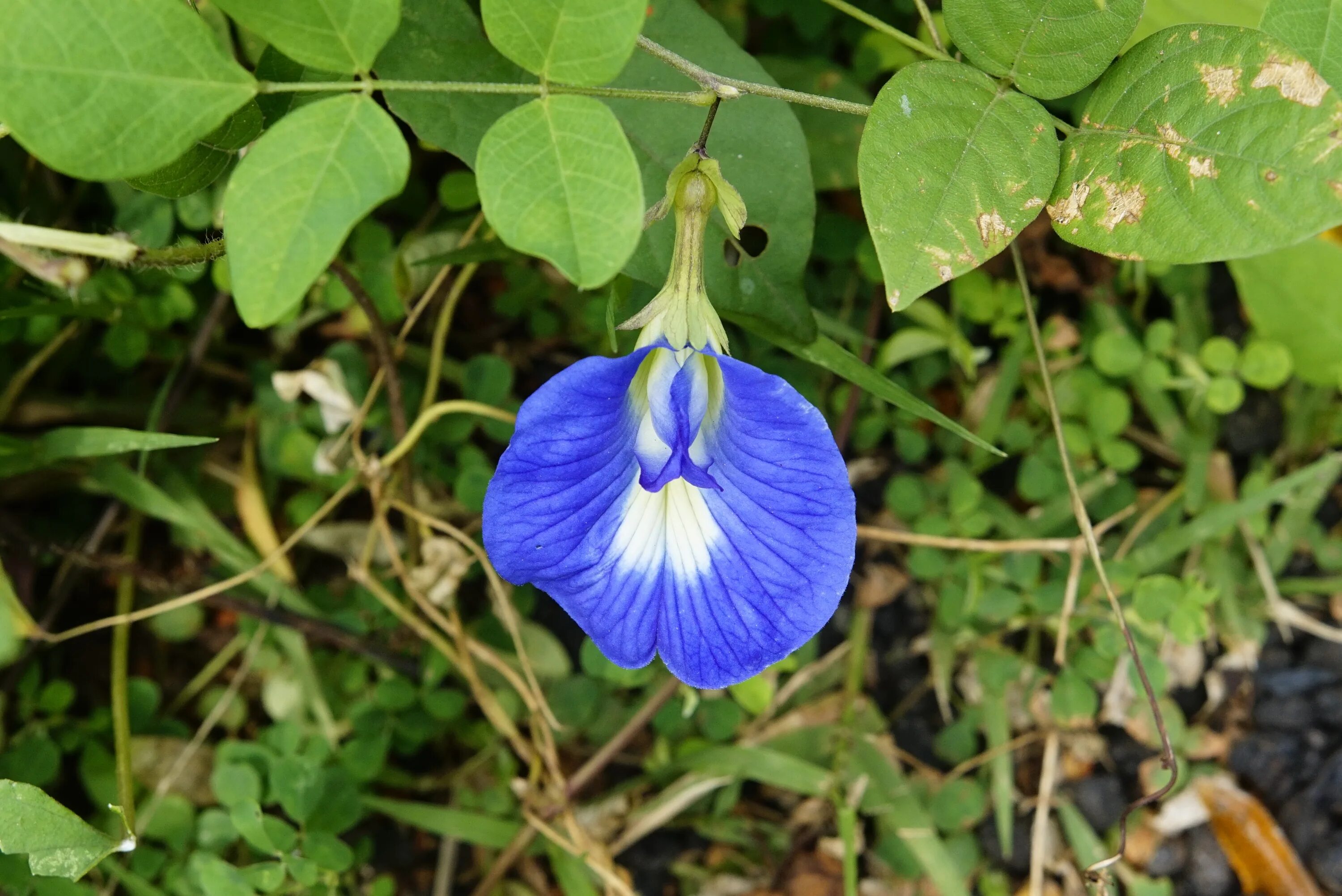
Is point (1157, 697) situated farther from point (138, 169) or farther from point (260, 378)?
point (138, 169)

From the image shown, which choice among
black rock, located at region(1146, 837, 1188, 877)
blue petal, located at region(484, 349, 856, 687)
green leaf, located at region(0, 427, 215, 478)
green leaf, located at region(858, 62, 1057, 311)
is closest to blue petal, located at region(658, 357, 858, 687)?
blue petal, located at region(484, 349, 856, 687)

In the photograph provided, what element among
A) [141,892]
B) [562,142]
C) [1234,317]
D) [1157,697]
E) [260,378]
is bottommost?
[141,892]

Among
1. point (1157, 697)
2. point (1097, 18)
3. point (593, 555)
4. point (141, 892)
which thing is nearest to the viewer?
point (1097, 18)

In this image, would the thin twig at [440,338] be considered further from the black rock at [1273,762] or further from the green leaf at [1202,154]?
the black rock at [1273,762]

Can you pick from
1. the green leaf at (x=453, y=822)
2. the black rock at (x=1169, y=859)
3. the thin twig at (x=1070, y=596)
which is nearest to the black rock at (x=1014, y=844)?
the black rock at (x=1169, y=859)

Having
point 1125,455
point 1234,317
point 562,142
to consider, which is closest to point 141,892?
point 562,142

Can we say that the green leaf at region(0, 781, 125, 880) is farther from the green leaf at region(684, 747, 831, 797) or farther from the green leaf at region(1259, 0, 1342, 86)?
the green leaf at region(1259, 0, 1342, 86)

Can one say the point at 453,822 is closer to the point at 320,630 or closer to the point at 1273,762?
the point at 320,630
